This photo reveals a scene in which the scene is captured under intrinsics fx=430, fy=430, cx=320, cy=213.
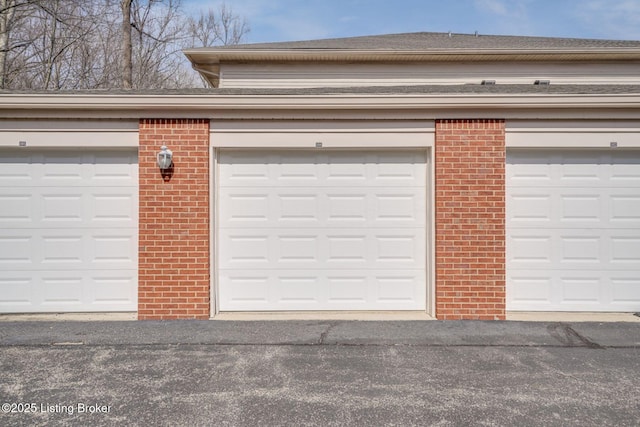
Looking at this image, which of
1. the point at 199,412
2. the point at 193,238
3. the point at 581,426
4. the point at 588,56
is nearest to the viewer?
the point at 581,426

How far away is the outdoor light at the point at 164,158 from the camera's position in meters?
5.66

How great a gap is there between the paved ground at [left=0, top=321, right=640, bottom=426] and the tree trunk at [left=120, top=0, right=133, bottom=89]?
1342 cm

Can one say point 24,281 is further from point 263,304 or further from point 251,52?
point 251,52

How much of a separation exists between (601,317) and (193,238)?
562cm

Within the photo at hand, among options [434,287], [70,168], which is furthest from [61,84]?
[434,287]

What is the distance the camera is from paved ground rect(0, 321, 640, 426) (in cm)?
337

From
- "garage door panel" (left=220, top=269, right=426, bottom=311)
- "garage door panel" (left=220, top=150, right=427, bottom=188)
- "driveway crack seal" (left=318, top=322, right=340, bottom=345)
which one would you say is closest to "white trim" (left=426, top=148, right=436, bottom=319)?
"garage door panel" (left=220, top=269, right=426, bottom=311)

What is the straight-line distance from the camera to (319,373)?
13.5 ft

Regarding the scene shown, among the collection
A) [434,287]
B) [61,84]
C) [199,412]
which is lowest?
[199,412]

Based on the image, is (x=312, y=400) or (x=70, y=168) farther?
(x=70, y=168)

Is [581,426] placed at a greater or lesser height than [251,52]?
lesser

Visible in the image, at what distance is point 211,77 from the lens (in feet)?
34.9

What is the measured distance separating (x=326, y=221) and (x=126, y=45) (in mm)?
14644

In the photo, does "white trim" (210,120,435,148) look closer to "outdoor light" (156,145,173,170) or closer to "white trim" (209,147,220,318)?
"white trim" (209,147,220,318)
